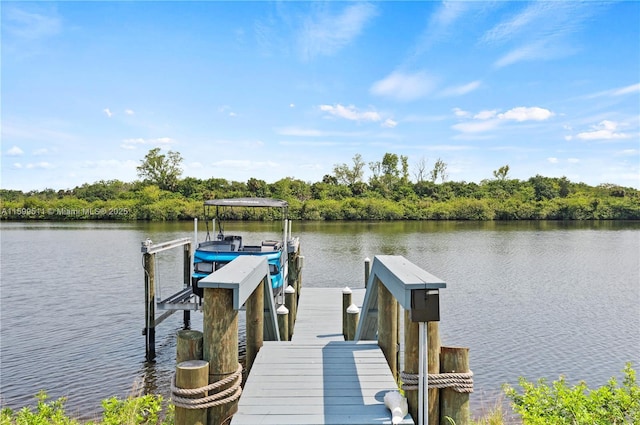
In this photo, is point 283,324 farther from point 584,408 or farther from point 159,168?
point 159,168

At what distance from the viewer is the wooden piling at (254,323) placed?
4.98 metres

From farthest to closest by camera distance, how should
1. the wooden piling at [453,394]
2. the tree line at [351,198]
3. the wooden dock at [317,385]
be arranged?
the tree line at [351,198]
the wooden piling at [453,394]
the wooden dock at [317,385]

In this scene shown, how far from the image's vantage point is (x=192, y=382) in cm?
350

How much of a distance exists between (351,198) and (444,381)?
66371mm

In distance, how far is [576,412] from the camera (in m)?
5.13

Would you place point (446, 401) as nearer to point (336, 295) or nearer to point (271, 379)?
point (271, 379)

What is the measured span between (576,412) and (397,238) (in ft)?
100

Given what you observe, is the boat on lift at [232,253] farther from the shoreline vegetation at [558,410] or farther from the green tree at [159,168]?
the green tree at [159,168]

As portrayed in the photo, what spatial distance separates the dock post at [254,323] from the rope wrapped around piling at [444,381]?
6.03 feet

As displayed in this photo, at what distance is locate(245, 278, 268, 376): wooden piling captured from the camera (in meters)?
4.98

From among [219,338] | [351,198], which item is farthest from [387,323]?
[351,198]

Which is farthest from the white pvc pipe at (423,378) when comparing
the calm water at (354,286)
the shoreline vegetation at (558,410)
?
the calm water at (354,286)

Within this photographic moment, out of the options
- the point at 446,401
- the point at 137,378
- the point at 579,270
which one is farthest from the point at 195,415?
the point at 579,270

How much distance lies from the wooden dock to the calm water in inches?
152
